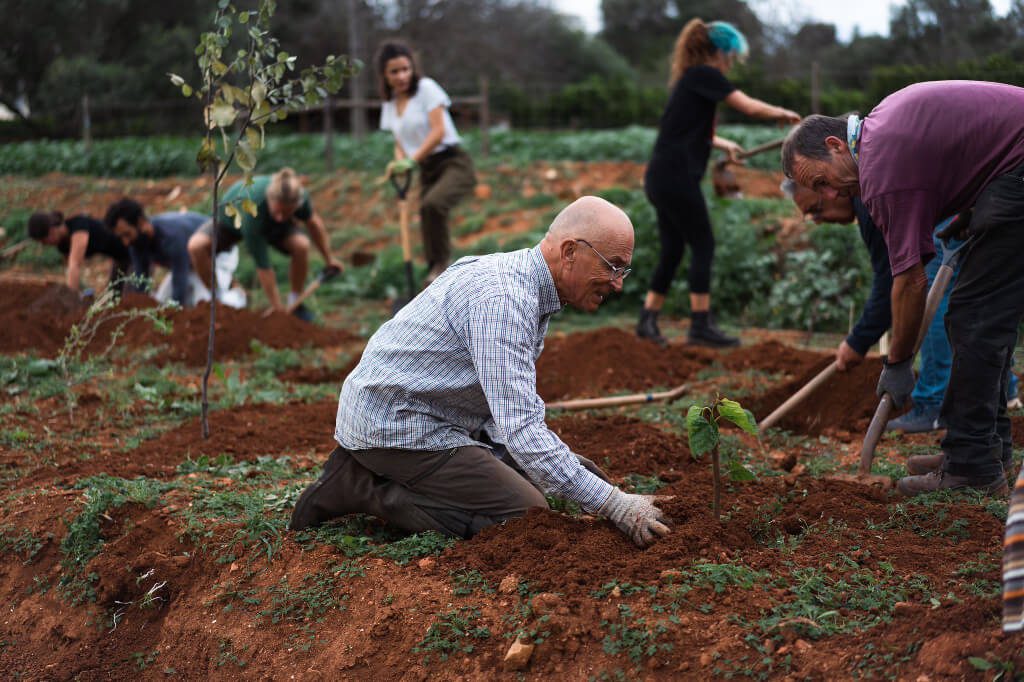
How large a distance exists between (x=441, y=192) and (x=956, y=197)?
511 centimetres

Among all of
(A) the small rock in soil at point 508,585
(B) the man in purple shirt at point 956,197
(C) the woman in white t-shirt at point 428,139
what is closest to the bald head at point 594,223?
(B) the man in purple shirt at point 956,197

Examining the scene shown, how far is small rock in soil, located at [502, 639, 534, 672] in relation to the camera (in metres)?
2.80

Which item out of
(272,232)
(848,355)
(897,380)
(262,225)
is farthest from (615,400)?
(272,232)

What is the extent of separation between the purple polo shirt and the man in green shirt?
541 centimetres

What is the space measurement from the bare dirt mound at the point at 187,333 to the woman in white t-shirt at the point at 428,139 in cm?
111

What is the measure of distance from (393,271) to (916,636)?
330 inches

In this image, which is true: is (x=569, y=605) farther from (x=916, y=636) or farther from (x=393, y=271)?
(x=393, y=271)

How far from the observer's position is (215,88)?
15.6ft

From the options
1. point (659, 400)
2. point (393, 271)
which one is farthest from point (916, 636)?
point (393, 271)

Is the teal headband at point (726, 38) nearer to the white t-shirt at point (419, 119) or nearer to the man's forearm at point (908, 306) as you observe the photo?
the white t-shirt at point (419, 119)

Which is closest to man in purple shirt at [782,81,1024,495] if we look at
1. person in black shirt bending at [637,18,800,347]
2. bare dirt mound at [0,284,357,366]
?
person in black shirt bending at [637,18,800,347]

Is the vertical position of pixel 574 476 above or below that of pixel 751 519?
above

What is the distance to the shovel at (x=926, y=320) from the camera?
390 centimetres

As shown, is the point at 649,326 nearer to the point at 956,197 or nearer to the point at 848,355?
the point at 848,355
